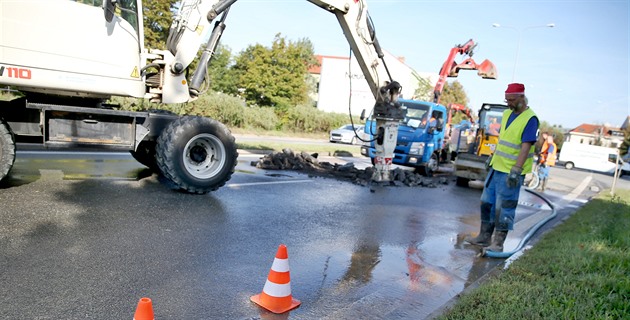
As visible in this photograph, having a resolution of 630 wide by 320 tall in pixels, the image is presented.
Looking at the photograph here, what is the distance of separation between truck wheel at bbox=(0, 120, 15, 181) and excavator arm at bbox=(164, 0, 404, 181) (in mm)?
2236

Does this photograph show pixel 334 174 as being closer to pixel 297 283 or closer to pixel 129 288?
pixel 297 283

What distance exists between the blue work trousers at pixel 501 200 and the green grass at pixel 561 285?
48cm

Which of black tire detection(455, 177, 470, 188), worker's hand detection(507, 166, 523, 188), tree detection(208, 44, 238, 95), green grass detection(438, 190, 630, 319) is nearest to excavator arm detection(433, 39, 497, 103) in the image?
black tire detection(455, 177, 470, 188)

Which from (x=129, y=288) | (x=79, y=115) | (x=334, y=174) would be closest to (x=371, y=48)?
(x=334, y=174)

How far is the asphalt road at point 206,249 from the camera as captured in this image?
3.43 metres

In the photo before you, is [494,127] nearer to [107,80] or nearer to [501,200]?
[501,200]

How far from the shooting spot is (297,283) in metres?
4.09

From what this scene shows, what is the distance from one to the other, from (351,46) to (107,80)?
5636 mm

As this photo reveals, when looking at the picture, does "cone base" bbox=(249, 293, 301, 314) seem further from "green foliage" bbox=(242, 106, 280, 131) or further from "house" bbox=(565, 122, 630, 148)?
"house" bbox=(565, 122, 630, 148)

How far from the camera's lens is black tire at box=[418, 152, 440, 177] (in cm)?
1405

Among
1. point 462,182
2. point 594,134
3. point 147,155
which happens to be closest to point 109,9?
point 147,155

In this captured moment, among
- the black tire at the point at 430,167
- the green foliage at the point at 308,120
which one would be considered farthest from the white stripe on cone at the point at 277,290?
the green foliage at the point at 308,120

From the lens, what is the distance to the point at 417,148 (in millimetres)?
13539

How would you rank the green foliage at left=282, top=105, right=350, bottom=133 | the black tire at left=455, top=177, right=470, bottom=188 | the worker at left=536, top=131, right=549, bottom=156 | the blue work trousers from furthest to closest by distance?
the green foliage at left=282, top=105, right=350, bottom=133 < the worker at left=536, top=131, right=549, bottom=156 < the black tire at left=455, top=177, right=470, bottom=188 < the blue work trousers
